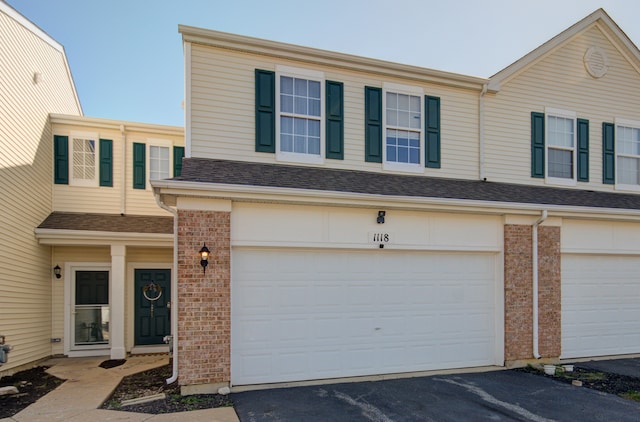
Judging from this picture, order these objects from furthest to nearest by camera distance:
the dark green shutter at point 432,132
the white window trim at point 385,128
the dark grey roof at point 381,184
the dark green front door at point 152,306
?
the dark green front door at point 152,306, the dark green shutter at point 432,132, the white window trim at point 385,128, the dark grey roof at point 381,184

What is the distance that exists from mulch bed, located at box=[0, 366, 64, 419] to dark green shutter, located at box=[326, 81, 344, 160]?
21.1 feet

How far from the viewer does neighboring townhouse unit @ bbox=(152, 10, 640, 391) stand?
21.7ft

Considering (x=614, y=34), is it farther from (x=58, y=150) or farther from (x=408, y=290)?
(x=58, y=150)

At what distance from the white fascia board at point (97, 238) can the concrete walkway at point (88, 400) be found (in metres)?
2.62

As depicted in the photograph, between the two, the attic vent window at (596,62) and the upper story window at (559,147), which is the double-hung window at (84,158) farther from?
the attic vent window at (596,62)

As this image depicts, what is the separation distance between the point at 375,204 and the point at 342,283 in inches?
60.5

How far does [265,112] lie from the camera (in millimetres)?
7629

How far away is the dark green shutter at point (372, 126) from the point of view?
822cm

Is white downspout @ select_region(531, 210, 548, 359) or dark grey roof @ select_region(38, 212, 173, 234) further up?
dark grey roof @ select_region(38, 212, 173, 234)

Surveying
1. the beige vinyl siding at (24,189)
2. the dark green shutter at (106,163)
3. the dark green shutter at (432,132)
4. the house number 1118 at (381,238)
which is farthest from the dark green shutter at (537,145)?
the beige vinyl siding at (24,189)

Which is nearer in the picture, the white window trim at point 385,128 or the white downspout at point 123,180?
the white window trim at point 385,128

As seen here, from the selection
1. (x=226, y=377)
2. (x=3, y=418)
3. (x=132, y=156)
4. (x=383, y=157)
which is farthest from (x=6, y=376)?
(x=383, y=157)

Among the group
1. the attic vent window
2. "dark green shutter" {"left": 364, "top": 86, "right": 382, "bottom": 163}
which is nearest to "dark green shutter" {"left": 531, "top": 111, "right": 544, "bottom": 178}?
the attic vent window

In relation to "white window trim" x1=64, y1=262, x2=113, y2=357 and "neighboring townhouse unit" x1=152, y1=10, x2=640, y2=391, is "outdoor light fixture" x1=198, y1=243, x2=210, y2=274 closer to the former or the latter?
"neighboring townhouse unit" x1=152, y1=10, x2=640, y2=391
